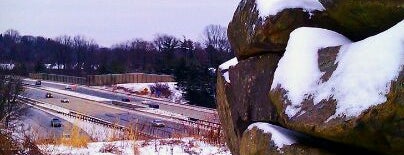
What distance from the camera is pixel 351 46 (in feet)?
11.9

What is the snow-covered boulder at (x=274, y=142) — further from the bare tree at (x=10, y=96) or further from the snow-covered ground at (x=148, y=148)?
the bare tree at (x=10, y=96)

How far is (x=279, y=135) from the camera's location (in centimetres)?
389

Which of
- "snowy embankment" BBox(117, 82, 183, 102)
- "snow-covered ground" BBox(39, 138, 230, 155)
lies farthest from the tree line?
"snow-covered ground" BBox(39, 138, 230, 155)

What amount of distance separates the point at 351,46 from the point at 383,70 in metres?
0.46

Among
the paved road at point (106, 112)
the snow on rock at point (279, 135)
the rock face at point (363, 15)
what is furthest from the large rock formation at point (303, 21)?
the paved road at point (106, 112)

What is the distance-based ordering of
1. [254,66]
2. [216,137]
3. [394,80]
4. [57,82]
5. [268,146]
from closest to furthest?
[394,80], [268,146], [254,66], [216,137], [57,82]

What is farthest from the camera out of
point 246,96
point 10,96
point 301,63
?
point 10,96

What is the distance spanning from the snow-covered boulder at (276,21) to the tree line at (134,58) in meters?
35.7

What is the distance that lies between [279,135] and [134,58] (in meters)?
78.9

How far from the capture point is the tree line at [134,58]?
4334 cm

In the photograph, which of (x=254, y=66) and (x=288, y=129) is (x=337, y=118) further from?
(x=254, y=66)

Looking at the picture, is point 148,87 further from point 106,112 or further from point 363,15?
point 363,15

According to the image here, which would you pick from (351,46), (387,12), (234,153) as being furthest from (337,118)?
(234,153)

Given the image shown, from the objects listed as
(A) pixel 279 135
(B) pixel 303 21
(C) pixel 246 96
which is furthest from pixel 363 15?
(C) pixel 246 96
